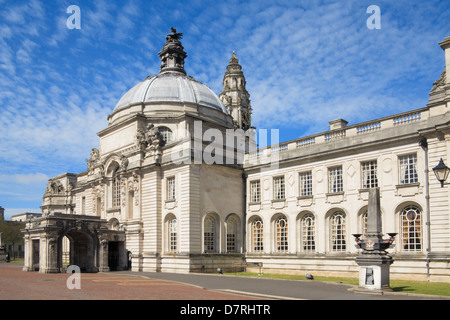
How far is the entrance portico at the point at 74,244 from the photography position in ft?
134

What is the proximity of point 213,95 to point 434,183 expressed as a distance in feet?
107

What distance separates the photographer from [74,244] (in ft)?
149

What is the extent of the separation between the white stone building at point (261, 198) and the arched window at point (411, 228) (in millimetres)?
71

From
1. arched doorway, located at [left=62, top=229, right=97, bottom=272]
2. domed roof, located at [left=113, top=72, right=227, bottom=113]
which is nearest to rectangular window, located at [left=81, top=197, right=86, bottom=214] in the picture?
arched doorway, located at [left=62, top=229, right=97, bottom=272]

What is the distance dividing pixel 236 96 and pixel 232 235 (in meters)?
35.4

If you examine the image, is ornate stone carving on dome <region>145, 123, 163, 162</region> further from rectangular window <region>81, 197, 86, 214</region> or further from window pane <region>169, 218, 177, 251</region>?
rectangular window <region>81, 197, 86, 214</region>

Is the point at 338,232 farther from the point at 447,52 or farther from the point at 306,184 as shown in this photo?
the point at 447,52

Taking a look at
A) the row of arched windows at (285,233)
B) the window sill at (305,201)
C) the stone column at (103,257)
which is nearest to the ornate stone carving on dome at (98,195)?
the stone column at (103,257)

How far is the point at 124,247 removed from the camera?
45469 mm

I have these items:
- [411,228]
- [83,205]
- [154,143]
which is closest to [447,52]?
[411,228]

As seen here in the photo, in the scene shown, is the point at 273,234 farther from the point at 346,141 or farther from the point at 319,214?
the point at 346,141

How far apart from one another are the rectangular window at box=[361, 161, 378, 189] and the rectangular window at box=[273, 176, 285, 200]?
8.12 metres

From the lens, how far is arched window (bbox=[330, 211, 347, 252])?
124 ft
